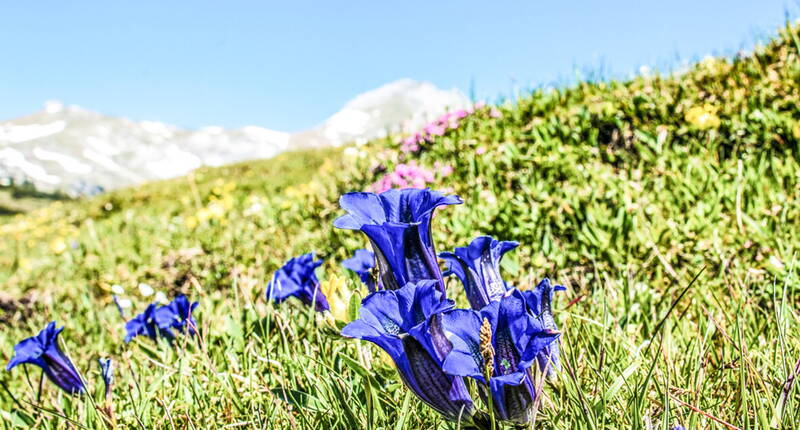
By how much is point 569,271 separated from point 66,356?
2.26 meters

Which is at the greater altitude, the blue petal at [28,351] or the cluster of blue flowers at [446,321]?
the cluster of blue flowers at [446,321]

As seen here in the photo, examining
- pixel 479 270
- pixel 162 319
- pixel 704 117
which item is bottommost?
pixel 162 319

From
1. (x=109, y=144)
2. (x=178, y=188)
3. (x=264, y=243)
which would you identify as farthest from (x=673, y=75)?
(x=109, y=144)

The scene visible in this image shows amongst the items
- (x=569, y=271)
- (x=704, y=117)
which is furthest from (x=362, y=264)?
(x=704, y=117)

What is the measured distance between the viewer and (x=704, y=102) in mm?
3945

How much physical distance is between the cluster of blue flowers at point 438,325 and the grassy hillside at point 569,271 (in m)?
0.18

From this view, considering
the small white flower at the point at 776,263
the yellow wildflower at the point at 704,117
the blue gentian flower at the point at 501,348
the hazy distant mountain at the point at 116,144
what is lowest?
the small white flower at the point at 776,263

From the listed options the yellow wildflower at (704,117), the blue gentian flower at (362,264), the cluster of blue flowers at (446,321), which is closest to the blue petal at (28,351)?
the blue gentian flower at (362,264)

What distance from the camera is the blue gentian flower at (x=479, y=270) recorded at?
1.20m

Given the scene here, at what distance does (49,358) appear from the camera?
1.95 m

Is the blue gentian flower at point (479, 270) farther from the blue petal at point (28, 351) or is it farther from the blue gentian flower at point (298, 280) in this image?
the blue petal at point (28, 351)

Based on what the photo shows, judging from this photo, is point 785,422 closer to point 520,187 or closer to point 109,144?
point 520,187

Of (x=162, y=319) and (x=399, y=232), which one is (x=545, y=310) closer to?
(x=399, y=232)

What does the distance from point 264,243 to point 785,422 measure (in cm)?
393
